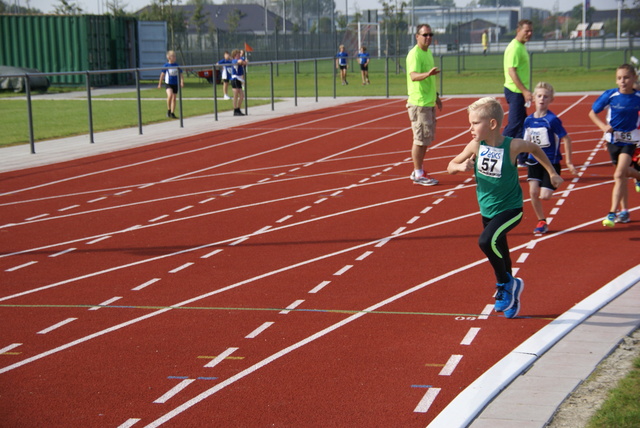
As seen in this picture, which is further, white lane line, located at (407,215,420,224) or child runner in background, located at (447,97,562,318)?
white lane line, located at (407,215,420,224)

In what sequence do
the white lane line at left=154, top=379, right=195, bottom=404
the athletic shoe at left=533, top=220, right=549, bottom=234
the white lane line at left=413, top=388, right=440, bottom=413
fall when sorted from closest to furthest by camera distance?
the white lane line at left=413, top=388, right=440, bottom=413
the white lane line at left=154, top=379, right=195, bottom=404
the athletic shoe at left=533, top=220, right=549, bottom=234

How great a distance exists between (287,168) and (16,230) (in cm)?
535

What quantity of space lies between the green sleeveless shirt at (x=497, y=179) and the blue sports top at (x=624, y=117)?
3458 millimetres

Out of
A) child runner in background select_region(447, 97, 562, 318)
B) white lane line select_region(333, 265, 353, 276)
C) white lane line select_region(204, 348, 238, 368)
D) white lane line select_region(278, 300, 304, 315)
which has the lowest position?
white lane line select_region(204, 348, 238, 368)

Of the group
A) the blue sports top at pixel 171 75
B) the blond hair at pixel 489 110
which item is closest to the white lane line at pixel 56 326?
the blond hair at pixel 489 110

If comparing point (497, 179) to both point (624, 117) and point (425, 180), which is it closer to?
point (624, 117)

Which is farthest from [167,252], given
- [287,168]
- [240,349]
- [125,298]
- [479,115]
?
[287,168]

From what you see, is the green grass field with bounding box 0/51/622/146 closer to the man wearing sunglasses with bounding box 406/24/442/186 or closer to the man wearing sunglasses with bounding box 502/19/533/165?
the man wearing sunglasses with bounding box 406/24/442/186

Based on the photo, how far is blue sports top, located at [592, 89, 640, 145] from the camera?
361 inches

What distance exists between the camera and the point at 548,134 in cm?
904

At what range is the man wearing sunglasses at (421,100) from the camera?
39.5 feet

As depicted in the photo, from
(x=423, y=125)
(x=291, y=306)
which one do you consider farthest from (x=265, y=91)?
(x=291, y=306)

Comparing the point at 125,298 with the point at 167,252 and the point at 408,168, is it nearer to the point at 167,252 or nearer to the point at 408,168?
the point at 167,252

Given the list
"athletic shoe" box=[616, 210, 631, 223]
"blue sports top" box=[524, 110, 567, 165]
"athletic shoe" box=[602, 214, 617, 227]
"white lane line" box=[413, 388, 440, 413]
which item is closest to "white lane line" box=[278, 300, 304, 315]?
"white lane line" box=[413, 388, 440, 413]
